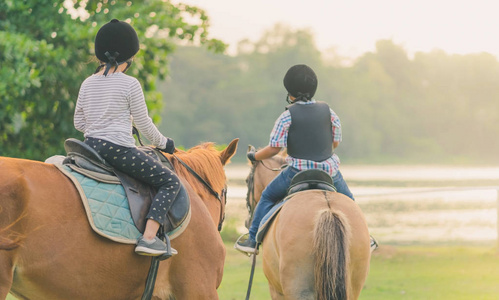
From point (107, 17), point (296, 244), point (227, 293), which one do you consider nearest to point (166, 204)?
point (296, 244)

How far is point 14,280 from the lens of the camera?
3.46 metres

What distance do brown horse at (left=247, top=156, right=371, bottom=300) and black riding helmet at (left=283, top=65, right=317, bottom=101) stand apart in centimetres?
84

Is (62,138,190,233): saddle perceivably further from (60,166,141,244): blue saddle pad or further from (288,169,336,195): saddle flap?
(288,169,336,195): saddle flap

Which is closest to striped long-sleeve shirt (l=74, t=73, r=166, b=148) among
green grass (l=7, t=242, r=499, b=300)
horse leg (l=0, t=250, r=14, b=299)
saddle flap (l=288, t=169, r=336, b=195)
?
horse leg (l=0, t=250, r=14, b=299)

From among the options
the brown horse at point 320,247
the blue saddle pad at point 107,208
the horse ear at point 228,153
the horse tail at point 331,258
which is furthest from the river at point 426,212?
the blue saddle pad at point 107,208

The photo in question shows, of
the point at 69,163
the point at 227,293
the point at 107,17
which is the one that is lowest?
the point at 227,293

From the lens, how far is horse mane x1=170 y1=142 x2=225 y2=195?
4547mm

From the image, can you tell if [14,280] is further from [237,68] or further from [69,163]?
[237,68]

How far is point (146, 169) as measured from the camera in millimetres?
3918

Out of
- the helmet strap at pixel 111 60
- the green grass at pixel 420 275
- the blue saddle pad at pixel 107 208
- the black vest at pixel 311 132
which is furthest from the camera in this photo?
the green grass at pixel 420 275

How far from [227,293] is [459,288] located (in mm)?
3331

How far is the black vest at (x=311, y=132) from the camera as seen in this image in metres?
4.84

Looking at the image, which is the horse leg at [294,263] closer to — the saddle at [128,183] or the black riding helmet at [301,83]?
the saddle at [128,183]

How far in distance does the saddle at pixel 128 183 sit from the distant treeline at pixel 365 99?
30618 mm
